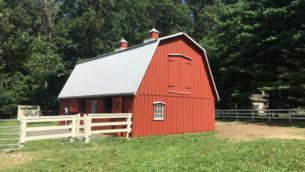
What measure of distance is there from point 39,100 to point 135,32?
20.2 meters

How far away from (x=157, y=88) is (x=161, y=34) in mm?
39341

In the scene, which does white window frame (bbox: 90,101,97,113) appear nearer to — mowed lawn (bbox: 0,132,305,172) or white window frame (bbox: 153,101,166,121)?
white window frame (bbox: 153,101,166,121)

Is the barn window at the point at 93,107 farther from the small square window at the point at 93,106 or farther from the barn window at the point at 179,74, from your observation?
the barn window at the point at 179,74

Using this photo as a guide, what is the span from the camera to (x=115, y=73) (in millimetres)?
23234

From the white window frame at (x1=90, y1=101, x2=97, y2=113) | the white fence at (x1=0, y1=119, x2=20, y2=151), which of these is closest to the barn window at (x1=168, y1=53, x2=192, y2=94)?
the white window frame at (x1=90, y1=101, x2=97, y2=113)

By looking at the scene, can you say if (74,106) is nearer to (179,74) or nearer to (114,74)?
(114,74)

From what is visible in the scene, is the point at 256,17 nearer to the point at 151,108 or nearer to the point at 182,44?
the point at 182,44

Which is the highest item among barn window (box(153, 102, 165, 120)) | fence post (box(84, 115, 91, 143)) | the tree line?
the tree line

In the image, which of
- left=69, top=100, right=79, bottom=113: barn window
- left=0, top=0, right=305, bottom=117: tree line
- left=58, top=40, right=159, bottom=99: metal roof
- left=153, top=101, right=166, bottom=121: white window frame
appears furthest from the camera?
left=0, top=0, right=305, bottom=117: tree line

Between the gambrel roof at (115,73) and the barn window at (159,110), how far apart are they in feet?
6.66

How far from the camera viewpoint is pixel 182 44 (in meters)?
23.2

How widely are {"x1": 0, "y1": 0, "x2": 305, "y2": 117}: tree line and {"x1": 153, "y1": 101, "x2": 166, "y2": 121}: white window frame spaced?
13080mm

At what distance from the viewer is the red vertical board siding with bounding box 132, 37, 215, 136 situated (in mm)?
20734

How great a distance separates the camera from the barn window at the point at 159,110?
21391mm
